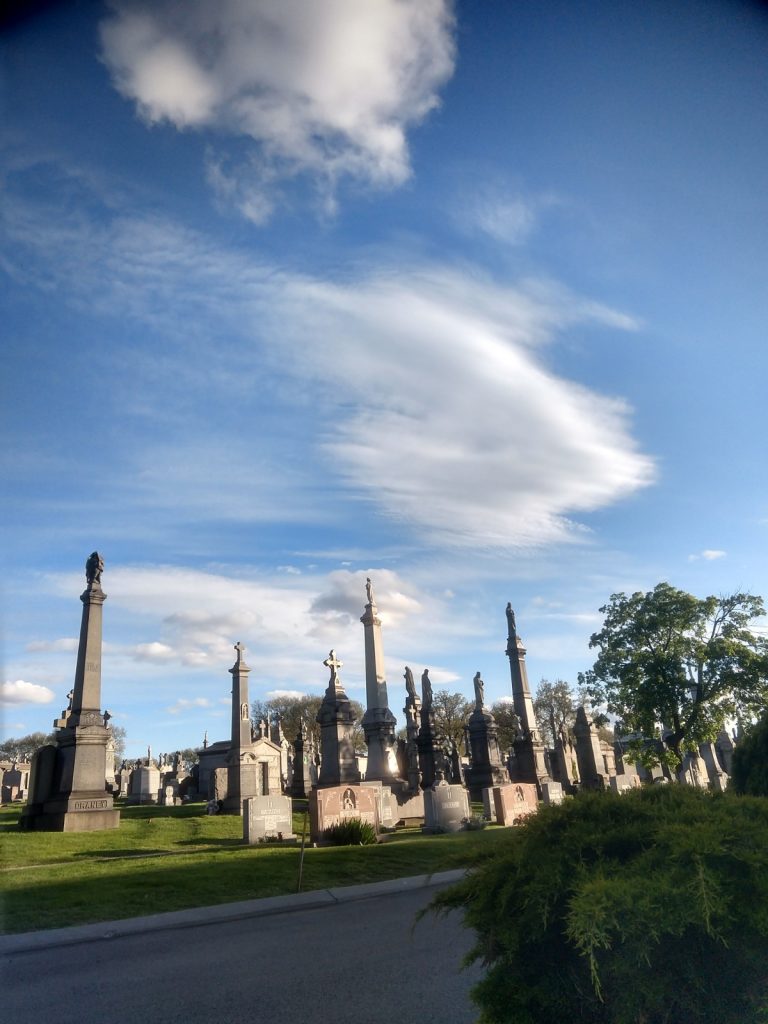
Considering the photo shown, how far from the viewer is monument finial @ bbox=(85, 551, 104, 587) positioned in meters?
22.2

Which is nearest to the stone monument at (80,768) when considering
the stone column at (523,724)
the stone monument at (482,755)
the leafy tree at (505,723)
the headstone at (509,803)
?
the headstone at (509,803)

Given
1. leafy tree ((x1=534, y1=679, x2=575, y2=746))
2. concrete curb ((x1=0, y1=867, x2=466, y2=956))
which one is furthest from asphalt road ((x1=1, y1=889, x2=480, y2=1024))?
leafy tree ((x1=534, y1=679, x2=575, y2=746))

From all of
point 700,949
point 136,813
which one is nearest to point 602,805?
point 700,949

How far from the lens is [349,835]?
49.2 feet

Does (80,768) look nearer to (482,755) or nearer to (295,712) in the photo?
(482,755)

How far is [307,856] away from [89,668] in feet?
37.3

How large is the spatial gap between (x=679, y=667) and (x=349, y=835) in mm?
15849

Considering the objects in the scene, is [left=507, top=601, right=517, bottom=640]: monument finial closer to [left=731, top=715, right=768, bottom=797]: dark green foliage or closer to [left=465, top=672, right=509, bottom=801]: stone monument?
[left=465, top=672, right=509, bottom=801]: stone monument

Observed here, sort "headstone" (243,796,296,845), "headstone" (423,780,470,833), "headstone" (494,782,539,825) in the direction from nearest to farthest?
"headstone" (243,796,296,845), "headstone" (423,780,470,833), "headstone" (494,782,539,825)

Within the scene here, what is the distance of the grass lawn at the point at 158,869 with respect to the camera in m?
9.06

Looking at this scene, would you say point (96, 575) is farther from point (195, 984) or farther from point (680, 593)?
point (680, 593)

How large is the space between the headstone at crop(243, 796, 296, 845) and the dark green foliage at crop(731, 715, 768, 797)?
10955 mm

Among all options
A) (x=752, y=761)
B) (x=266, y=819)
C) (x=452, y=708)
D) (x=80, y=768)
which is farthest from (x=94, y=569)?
(x=452, y=708)

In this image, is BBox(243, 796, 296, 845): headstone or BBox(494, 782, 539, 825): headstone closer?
BBox(243, 796, 296, 845): headstone
